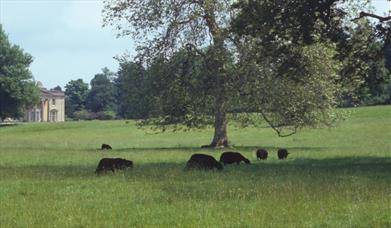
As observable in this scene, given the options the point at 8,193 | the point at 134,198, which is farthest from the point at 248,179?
the point at 8,193

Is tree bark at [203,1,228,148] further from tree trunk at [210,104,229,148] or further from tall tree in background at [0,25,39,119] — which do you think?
tall tree in background at [0,25,39,119]

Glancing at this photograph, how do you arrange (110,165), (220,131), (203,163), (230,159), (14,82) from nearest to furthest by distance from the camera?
1. (110,165)
2. (203,163)
3. (230,159)
4. (220,131)
5. (14,82)

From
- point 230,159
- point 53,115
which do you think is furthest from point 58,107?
point 230,159

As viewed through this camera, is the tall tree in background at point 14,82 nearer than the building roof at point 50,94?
Yes

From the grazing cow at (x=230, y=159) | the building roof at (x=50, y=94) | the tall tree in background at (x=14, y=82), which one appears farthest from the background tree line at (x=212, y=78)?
the building roof at (x=50, y=94)

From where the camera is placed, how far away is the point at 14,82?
102000mm

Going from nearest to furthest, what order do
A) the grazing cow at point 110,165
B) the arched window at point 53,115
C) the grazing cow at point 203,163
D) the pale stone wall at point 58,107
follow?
1. the grazing cow at point 110,165
2. the grazing cow at point 203,163
3. the arched window at point 53,115
4. the pale stone wall at point 58,107

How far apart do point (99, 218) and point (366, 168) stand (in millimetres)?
14193

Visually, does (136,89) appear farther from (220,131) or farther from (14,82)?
(14,82)

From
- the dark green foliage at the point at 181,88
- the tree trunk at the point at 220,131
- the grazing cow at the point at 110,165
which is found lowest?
the grazing cow at the point at 110,165

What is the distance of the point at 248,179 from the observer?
1853 centimetres

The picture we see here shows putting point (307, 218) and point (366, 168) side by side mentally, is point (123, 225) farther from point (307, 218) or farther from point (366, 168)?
point (366, 168)

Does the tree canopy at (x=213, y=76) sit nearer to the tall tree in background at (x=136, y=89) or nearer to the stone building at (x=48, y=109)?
the tall tree in background at (x=136, y=89)

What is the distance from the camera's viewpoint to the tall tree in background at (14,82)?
102m
